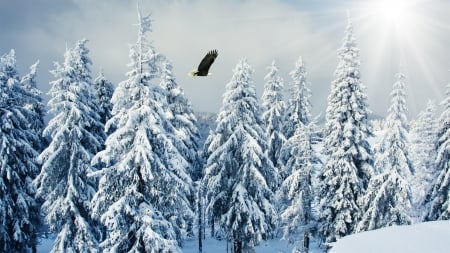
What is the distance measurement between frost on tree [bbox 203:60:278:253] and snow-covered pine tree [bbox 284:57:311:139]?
1192cm

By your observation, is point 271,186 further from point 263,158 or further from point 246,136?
point 246,136

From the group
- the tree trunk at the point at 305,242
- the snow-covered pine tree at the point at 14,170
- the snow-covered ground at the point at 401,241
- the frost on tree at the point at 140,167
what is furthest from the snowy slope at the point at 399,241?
the snow-covered pine tree at the point at 14,170

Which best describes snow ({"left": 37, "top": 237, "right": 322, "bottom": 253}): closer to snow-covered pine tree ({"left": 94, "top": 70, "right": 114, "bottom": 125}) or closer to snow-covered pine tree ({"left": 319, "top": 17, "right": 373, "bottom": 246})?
snow-covered pine tree ({"left": 319, "top": 17, "right": 373, "bottom": 246})

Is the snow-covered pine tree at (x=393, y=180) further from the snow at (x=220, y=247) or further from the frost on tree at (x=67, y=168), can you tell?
the frost on tree at (x=67, y=168)

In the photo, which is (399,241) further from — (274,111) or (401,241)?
(274,111)

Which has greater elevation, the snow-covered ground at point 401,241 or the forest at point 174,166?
the forest at point 174,166

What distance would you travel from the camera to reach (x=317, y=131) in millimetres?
27969

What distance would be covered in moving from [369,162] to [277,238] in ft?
58.8

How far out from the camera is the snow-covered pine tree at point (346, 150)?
25812 millimetres

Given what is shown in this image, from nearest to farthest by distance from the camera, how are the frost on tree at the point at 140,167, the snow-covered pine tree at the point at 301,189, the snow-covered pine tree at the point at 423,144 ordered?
the frost on tree at the point at 140,167 < the snow-covered pine tree at the point at 301,189 < the snow-covered pine tree at the point at 423,144

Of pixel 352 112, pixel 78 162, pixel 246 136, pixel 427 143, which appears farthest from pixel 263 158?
pixel 427 143

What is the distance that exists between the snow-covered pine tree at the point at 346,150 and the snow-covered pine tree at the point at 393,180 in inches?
38.0

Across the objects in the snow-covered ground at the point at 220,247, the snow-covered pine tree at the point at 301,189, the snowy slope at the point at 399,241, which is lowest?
the snow-covered ground at the point at 220,247

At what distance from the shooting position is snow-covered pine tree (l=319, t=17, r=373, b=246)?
1016 inches
